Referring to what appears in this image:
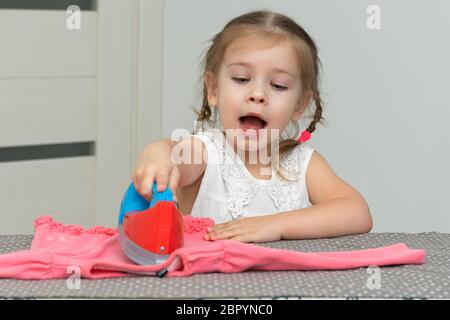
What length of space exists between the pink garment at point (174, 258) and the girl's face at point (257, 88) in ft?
1.13

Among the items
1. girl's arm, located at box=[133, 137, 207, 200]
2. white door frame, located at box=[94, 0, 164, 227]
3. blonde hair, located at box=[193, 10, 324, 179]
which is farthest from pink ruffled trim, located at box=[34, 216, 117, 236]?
white door frame, located at box=[94, 0, 164, 227]

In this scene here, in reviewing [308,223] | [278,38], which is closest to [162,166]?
[308,223]

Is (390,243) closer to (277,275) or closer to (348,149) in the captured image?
(277,275)

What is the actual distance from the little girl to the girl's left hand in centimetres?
16

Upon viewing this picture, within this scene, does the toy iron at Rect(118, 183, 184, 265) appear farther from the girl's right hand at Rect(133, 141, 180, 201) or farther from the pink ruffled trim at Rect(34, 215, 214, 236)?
the pink ruffled trim at Rect(34, 215, 214, 236)

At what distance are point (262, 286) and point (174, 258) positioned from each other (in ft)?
Answer: 0.36

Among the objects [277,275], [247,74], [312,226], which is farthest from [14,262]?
[247,74]

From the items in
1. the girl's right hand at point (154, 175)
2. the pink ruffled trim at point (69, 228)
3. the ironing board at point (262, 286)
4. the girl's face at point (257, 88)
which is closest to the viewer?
the ironing board at point (262, 286)

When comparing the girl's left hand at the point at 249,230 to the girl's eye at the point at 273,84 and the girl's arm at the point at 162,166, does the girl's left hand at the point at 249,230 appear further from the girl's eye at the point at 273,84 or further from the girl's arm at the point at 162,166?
the girl's eye at the point at 273,84

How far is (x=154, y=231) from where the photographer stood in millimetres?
1037

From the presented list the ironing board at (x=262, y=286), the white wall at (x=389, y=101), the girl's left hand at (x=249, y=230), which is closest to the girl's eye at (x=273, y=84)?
the girl's left hand at (x=249, y=230)

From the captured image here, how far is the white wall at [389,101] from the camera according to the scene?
8.21 feet

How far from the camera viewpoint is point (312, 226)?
1.31m

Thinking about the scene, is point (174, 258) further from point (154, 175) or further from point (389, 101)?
point (389, 101)
